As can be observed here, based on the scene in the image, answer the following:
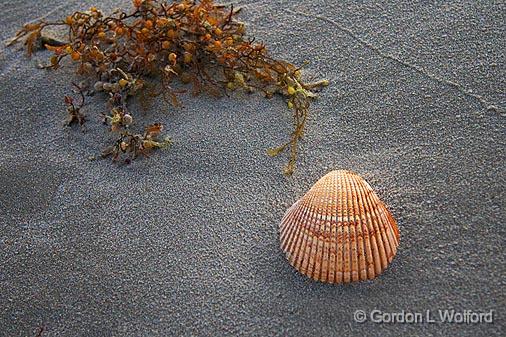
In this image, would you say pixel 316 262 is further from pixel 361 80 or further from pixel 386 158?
pixel 361 80

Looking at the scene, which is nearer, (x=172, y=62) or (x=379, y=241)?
(x=379, y=241)

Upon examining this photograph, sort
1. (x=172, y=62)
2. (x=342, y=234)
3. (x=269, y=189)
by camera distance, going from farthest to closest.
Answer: (x=172, y=62)
(x=269, y=189)
(x=342, y=234)

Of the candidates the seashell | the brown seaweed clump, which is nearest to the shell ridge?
the seashell

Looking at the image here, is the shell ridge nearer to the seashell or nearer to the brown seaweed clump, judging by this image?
the seashell

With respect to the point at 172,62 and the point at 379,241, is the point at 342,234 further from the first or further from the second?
the point at 172,62

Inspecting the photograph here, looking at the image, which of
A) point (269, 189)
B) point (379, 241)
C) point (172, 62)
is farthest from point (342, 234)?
point (172, 62)

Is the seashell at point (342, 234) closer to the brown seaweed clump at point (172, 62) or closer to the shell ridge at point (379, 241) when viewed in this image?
the shell ridge at point (379, 241)
